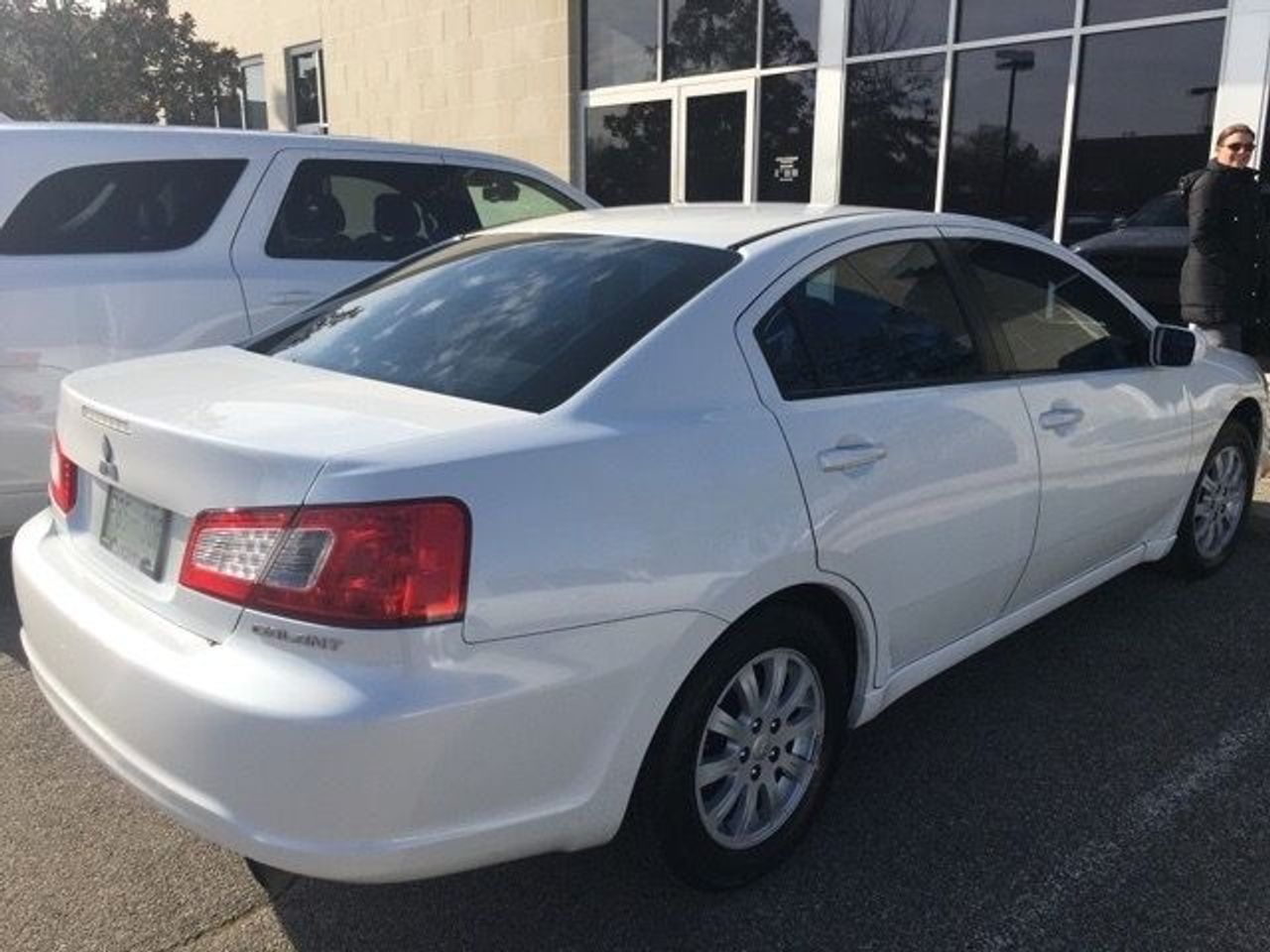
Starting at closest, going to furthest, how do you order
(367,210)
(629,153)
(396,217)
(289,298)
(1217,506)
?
1. (1217,506)
2. (289,298)
3. (367,210)
4. (396,217)
5. (629,153)

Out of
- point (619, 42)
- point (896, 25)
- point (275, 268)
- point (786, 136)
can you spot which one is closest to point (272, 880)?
point (275, 268)

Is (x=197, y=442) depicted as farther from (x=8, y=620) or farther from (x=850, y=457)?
(x=8, y=620)

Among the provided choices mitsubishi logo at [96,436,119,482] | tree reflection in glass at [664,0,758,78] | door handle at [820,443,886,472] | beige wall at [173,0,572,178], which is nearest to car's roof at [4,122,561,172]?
mitsubishi logo at [96,436,119,482]

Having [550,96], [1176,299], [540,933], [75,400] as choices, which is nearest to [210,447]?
[75,400]

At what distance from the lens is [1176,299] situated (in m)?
8.11

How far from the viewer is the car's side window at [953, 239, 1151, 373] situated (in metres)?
3.34

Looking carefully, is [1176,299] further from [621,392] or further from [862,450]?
[621,392]

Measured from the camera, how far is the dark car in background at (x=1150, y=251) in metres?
7.98

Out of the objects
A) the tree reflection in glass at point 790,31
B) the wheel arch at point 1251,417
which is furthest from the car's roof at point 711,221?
the tree reflection in glass at point 790,31

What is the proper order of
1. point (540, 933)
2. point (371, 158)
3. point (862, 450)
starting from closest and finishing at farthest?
1. point (540, 933)
2. point (862, 450)
3. point (371, 158)

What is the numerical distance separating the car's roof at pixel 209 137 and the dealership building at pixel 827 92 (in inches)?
199

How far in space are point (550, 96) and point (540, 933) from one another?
11391 millimetres

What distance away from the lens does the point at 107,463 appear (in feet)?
7.91

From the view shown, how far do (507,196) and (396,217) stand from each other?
2.51 ft
